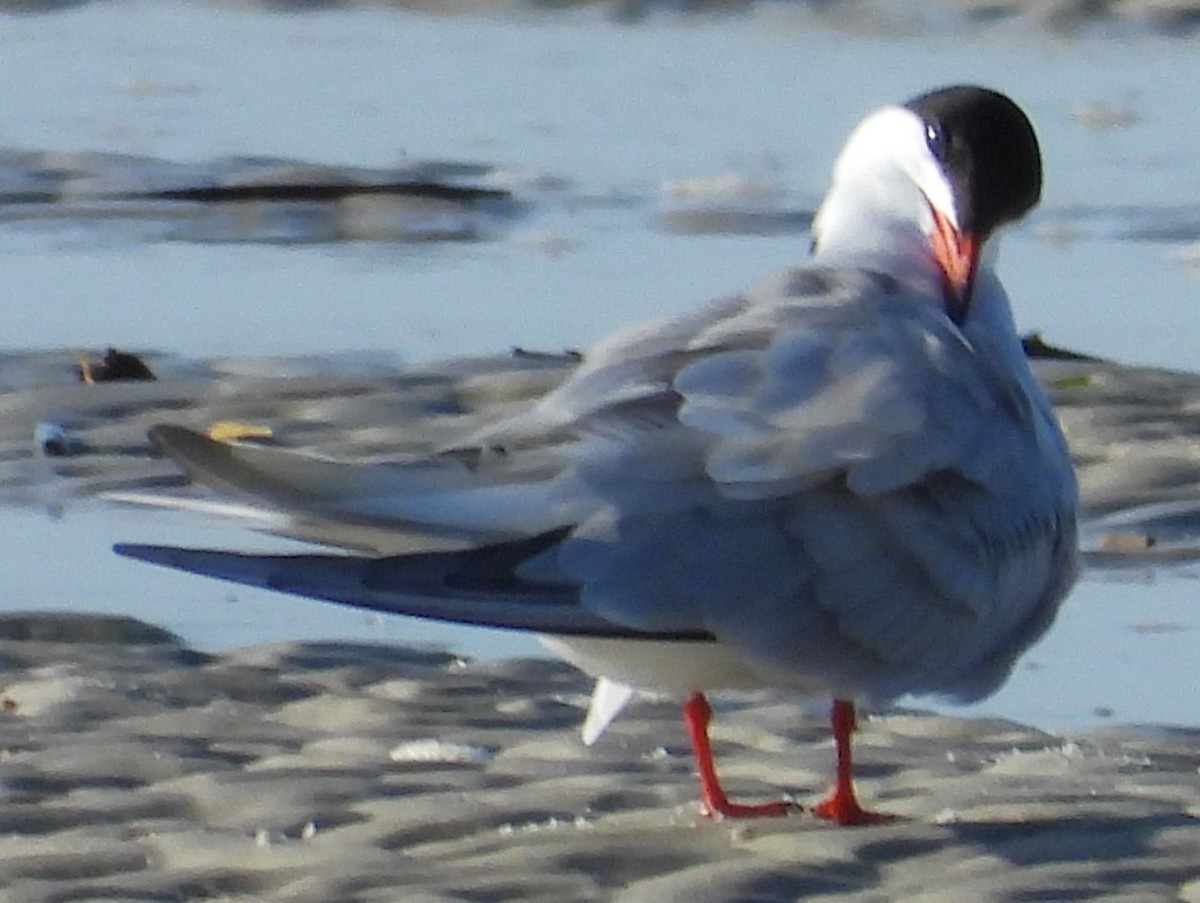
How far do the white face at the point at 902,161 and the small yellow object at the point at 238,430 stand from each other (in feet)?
7.33

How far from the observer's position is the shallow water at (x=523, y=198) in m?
5.38

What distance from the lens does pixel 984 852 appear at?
12.3 feet

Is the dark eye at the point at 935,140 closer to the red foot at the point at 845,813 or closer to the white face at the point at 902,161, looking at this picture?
the white face at the point at 902,161

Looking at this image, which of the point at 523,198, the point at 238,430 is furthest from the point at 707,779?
the point at 523,198

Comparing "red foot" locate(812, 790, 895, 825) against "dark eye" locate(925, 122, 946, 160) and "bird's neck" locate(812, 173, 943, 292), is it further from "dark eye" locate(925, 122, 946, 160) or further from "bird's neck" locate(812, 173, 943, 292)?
"dark eye" locate(925, 122, 946, 160)

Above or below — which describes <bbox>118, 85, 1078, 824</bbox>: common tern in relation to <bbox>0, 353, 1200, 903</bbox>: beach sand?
above

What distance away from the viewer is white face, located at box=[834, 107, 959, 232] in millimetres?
4301

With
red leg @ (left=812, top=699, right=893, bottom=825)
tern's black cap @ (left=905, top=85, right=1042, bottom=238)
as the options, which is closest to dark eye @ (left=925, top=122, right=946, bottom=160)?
tern's black cap @ (left=905, top=85, right=1042, bottom=238)

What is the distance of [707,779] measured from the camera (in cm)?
398

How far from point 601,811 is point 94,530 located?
1939mm

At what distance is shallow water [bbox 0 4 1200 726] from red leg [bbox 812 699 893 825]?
810mm

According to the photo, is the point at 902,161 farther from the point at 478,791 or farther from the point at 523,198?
the point at 523,198

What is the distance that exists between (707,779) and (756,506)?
41 cm

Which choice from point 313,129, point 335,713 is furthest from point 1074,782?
point 313,129
